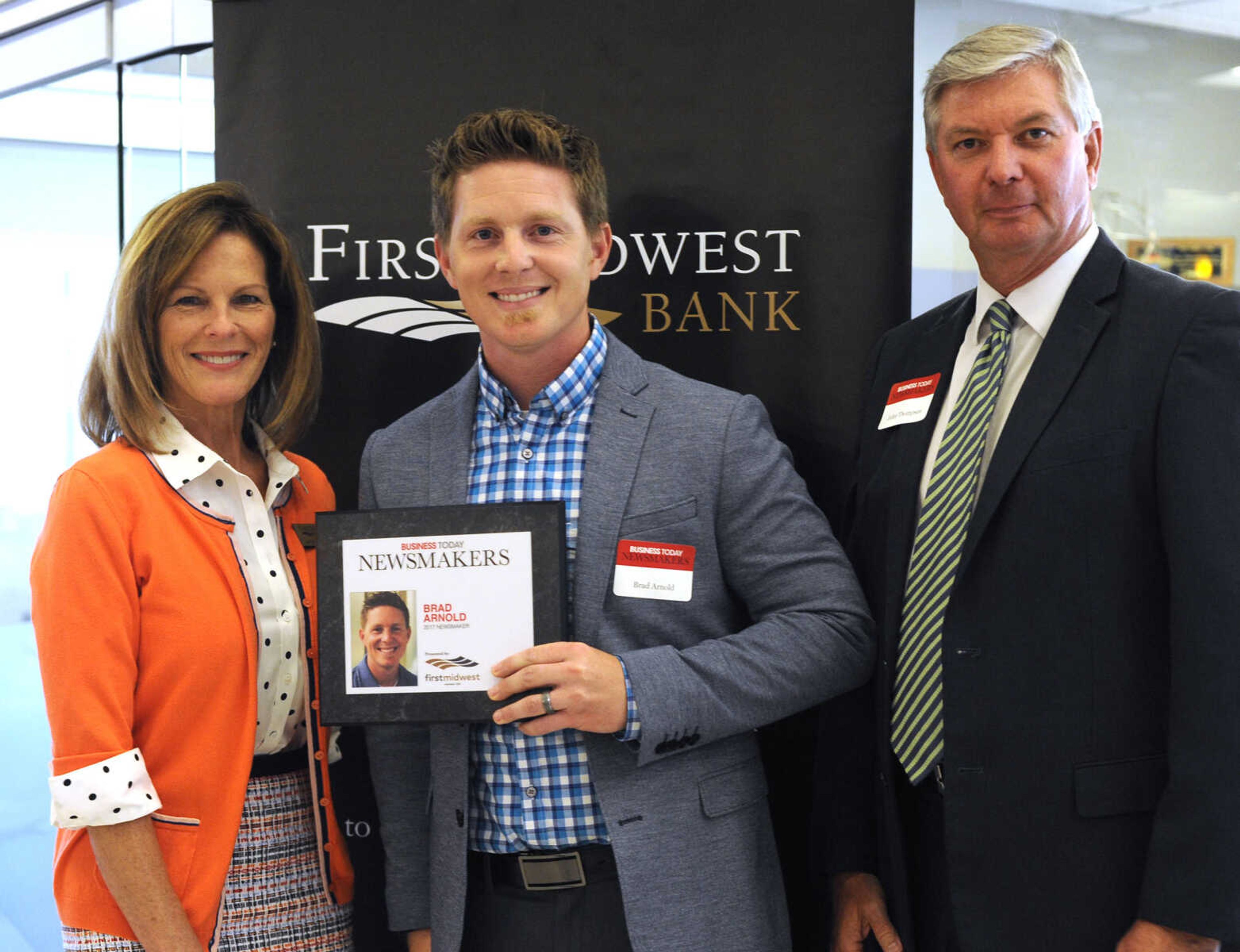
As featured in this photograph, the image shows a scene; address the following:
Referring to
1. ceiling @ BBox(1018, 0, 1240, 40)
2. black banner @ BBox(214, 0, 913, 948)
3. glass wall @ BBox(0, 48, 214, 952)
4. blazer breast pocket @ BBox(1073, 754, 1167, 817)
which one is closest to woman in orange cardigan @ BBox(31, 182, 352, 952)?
black banner @ BBox(214, 0, 913, 948)

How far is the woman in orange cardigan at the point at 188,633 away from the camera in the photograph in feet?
6.31

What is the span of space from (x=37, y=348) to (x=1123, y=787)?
12.9ft

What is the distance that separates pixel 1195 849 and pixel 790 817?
3.78ft

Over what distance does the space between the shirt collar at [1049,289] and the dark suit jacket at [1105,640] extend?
2.2 inches

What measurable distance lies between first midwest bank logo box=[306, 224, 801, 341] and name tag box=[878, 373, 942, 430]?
511 mm

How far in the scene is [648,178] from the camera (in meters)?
2.72

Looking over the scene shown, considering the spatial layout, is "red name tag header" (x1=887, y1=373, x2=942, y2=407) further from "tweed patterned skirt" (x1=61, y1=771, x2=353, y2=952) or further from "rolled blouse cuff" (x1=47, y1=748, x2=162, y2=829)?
"rolled blouse cuff" (x1=47, y1=748, x2=162, y2=829)

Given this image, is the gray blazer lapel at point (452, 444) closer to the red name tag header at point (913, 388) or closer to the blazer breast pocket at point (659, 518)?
the blazer breast pocket at point (659, 518)

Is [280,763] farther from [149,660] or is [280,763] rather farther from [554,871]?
[554,871]

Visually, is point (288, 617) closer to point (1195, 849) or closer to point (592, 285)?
point (592, 285)

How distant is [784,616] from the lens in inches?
77.7

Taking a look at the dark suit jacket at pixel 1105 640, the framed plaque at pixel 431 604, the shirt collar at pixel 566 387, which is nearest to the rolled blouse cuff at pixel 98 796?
the framed plaque at pixel 431 604

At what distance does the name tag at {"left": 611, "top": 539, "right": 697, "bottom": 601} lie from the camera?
6.42 feet

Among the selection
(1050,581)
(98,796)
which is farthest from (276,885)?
(1050,581)
